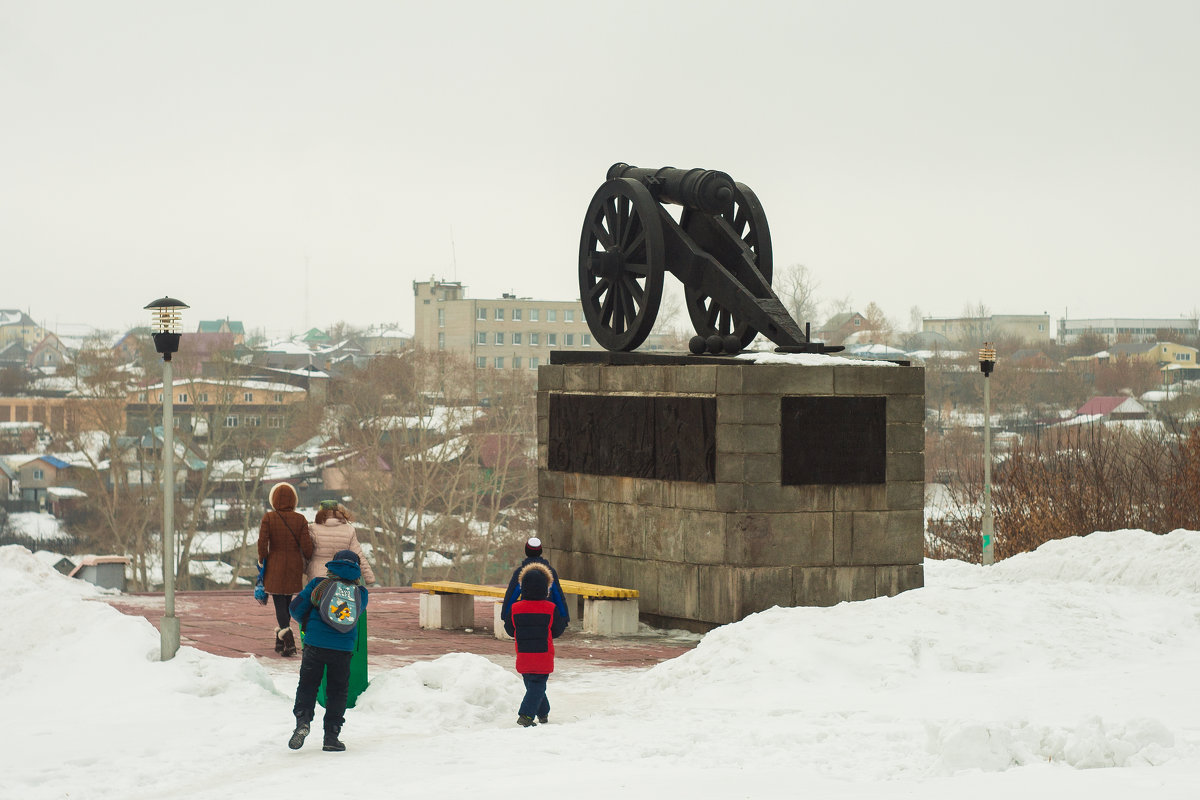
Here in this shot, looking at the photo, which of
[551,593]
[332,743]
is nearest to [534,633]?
[551,593]

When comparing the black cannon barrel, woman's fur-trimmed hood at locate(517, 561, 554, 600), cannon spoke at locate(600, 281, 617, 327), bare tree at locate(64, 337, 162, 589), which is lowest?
bare tree at locate(64, 337, 162, 589)

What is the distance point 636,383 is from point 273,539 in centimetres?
424

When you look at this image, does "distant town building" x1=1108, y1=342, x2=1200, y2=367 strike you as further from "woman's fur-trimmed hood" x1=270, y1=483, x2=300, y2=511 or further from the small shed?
"woman's fur-trimmed hood" x1=270, y1=483, x2=300, y2=511

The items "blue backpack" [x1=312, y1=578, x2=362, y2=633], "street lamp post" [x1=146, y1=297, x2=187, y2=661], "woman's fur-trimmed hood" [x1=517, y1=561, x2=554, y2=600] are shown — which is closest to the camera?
"blue backpack" [x1=312, y1=578, x2=362, y2=633]

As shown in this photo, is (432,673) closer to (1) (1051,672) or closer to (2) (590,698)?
(2) (590,698)

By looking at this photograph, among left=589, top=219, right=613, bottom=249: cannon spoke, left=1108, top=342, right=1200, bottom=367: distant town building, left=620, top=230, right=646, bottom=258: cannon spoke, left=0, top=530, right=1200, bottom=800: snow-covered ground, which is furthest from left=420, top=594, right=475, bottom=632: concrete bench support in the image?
left=1108, top=342, right=1200, bottom=367: distant town building

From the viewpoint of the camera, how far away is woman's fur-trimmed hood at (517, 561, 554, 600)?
32.0 ft

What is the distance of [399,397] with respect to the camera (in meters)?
56.1

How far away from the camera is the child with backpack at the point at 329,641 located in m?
8.85

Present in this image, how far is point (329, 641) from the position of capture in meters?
8.96

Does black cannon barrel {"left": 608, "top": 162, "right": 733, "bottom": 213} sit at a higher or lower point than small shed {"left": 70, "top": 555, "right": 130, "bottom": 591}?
higher

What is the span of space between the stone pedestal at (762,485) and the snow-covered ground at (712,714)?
152 centimetres

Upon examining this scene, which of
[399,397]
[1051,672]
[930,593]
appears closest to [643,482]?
[930,593]

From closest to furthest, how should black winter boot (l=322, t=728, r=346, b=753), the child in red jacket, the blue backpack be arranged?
black winter boot (l=322, t=728, r=346, b=753), the blue backpack, the child in red jacket
